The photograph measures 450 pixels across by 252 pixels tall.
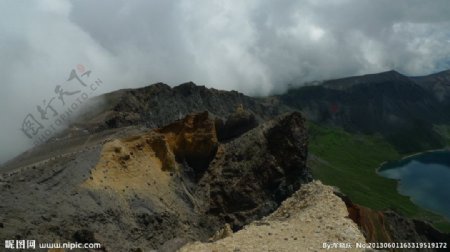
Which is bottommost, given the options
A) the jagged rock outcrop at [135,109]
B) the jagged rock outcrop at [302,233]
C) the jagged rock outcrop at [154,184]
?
the jagged rock outcrop at [302,233]

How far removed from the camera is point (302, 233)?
90.7 feet

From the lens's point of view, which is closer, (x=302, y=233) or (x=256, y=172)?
(x=302, y=233)

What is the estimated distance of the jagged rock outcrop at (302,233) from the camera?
25.8 meters

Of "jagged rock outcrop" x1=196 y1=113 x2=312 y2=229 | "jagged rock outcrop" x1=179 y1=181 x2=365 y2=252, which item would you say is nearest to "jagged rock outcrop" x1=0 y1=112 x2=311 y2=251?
"jagged rock outcrop" x1=196 y1=113 x2=312 y2=229

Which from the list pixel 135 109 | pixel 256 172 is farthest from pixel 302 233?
pixel 135 109

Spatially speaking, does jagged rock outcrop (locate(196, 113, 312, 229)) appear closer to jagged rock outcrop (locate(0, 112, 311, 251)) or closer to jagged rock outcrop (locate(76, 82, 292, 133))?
jagged rock outcrop (locate(0, 112, 311, 251))

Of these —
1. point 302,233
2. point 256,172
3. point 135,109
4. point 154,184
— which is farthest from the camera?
point 135,109

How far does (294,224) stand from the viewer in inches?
1152

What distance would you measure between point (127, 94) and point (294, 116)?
85.3 m

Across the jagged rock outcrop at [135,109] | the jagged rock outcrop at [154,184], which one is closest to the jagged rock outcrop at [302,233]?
the jagged rock outcrop at [154,184]

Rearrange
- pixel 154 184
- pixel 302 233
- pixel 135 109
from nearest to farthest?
pixel 302 233
pixel 154 184
pixel 135 109

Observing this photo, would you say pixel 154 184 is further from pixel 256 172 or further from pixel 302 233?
pixel 302 233

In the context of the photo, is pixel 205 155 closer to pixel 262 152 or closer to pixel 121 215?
pixel 262 152

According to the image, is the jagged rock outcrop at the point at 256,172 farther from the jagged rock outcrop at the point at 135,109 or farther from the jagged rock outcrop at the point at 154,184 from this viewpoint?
the jagged rock outcrop at the point at 135,109
